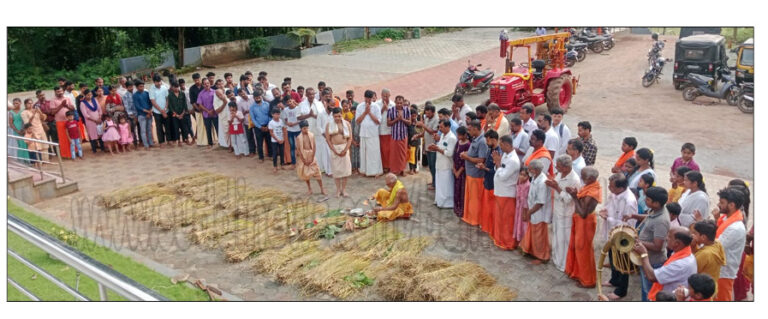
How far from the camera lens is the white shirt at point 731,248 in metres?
5.33

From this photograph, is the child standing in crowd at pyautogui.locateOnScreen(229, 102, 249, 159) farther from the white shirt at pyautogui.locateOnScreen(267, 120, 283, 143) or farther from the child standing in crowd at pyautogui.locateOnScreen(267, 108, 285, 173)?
the white shirt at pyautogui.locateOnScreen(267, 120, 283, 143)

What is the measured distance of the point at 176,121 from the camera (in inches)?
477

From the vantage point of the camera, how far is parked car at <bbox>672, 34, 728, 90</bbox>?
16719 mm

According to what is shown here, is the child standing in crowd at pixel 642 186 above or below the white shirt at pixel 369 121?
below

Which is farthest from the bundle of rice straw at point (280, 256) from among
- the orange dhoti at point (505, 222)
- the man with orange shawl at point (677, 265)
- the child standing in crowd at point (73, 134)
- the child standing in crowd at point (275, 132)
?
the child standing in crowd at point (73, 134)

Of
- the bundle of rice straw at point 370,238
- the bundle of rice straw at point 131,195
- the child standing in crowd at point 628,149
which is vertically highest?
the child standing in crowd at point 628,149

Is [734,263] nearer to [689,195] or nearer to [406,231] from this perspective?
[689,195]

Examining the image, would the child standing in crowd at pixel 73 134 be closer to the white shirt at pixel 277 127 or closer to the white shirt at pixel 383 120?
the white shirt at pixel 277 127

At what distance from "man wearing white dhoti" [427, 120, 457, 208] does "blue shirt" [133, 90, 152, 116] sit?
229 inches

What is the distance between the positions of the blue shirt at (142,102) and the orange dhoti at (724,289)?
976 cm

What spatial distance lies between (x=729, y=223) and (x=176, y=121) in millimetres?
9679

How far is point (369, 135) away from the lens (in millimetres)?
9992

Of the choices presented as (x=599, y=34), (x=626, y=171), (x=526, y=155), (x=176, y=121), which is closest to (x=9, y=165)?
(x=176, y=121)

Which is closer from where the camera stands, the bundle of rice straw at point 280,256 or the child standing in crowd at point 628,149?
the bundle of rice straw at point 280,256
